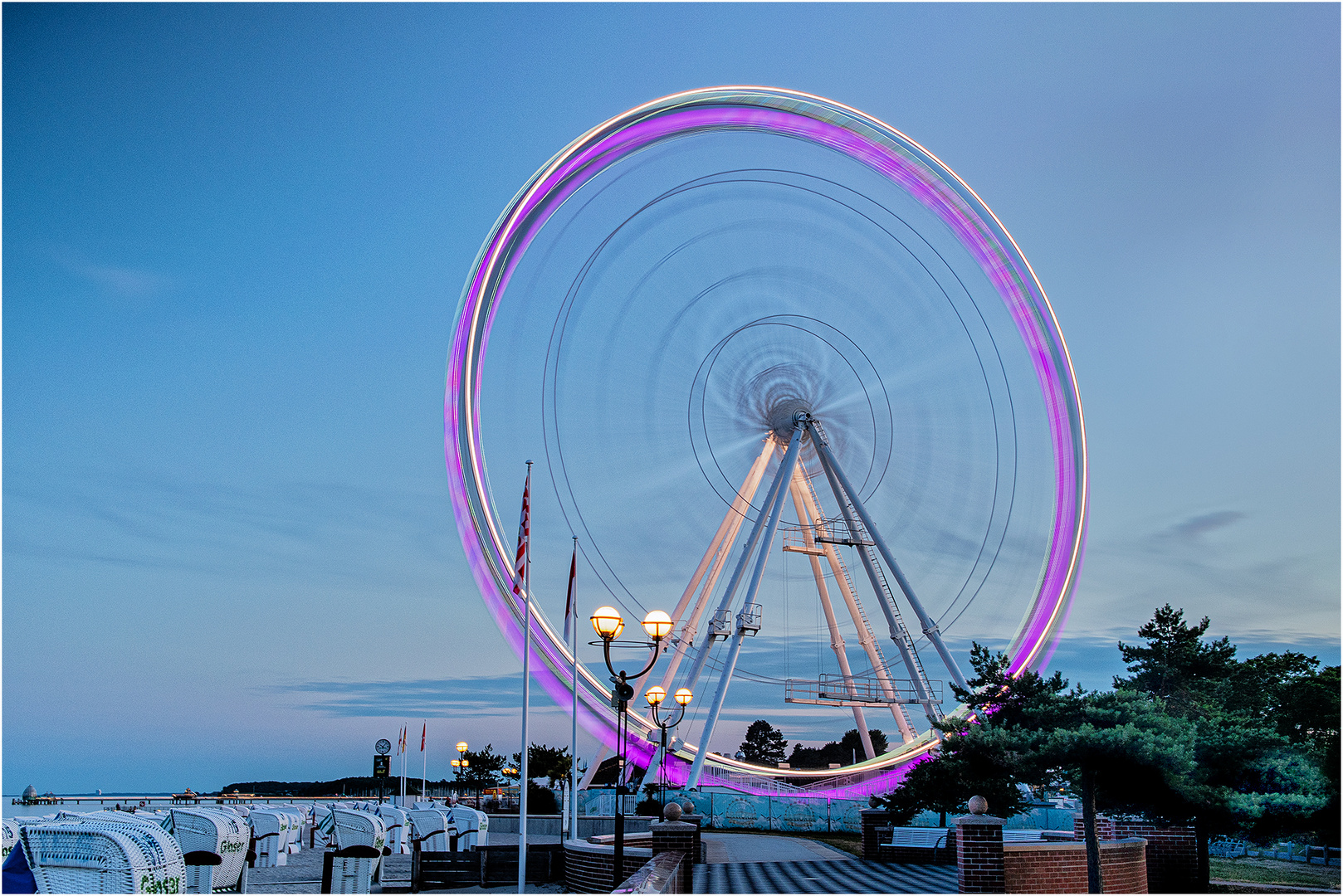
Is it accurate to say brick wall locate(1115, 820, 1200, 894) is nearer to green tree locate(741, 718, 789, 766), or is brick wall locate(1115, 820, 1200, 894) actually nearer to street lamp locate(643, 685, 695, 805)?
street lamp locate(643, 685, 695, 805)

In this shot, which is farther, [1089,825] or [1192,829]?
[1192,829]

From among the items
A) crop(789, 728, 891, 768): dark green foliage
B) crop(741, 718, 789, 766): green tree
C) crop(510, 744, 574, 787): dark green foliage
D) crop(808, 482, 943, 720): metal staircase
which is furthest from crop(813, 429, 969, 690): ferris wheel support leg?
crop(741, 718, 789, 766): green tree

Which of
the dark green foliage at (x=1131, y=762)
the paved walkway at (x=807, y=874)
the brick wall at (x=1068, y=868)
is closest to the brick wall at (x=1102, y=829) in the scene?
the dark green foliage at (x=1131, y=762)

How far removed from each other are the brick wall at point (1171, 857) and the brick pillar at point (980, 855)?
18.3 feet

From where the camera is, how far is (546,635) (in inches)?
790

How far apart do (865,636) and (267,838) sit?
13.6 meters

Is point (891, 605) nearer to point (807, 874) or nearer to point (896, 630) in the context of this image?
point (896, 630)

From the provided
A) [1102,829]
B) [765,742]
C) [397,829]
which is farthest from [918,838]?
[765,742]

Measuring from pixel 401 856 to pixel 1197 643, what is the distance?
16265 mm

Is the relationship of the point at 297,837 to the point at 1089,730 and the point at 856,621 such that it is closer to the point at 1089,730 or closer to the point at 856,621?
the point at 856,621

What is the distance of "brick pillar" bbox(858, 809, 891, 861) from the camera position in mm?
18500

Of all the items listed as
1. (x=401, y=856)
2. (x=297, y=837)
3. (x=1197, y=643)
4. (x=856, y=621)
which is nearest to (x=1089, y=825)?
(x=1197, y=643)

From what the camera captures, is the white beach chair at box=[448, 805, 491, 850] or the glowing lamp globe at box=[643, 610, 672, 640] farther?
the white beach chair at box=[448, 805, 491, 850]

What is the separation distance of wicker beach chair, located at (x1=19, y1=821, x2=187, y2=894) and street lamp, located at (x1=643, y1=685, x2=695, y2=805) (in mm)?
14321
